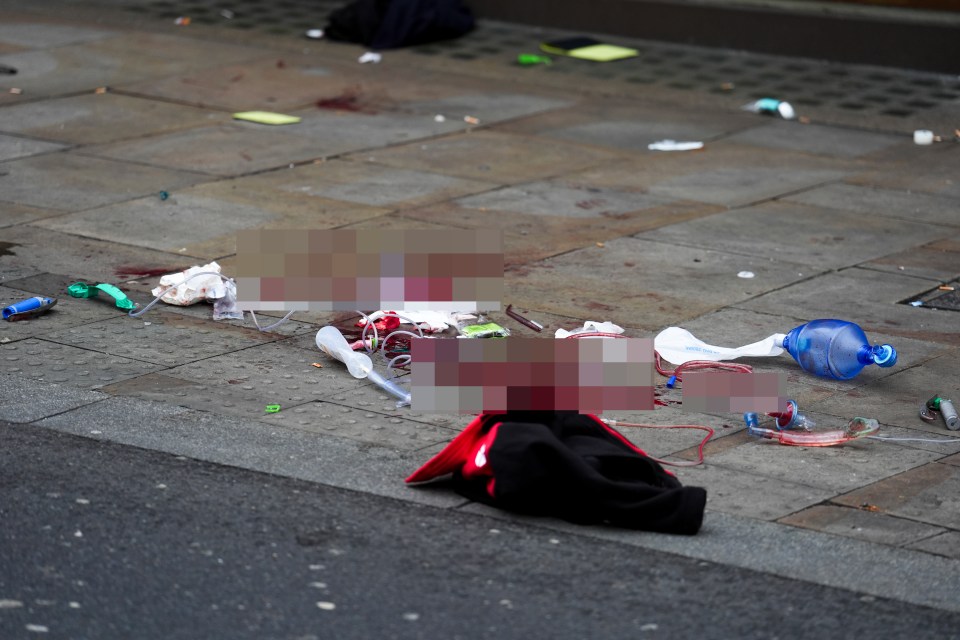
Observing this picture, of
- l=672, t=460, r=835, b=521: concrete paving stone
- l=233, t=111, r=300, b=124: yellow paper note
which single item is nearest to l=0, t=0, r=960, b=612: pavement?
l=672, t=460, r=835, b=521: concrete paving stone

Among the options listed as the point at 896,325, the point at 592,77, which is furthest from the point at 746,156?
the point at 896,325

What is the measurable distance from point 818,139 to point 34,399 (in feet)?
24.1

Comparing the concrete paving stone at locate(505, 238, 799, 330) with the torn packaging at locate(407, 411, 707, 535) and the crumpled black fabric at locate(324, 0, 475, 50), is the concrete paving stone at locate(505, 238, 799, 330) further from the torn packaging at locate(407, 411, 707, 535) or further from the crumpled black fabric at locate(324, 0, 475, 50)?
the crumpled black fabric at locate(324, 0, 475, 50)

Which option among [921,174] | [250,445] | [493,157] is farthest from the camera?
[493,157]

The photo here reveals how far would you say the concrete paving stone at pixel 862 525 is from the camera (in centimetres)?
514

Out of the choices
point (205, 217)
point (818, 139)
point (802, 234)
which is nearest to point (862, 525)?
point (802, 234)

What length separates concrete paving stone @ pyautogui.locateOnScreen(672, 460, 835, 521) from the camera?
17.5ft

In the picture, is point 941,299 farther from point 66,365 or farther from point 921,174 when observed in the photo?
point 66,365

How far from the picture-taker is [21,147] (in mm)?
10562

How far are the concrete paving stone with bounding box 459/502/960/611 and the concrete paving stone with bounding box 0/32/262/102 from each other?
852cm

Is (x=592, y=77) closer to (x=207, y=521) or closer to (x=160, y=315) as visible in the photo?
(x=160, y=315)

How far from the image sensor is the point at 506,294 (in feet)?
25.5

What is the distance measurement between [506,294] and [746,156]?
397cm

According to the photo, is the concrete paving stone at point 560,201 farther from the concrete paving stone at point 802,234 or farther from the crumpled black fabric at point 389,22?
the crumpled black fabric at point 389,22
